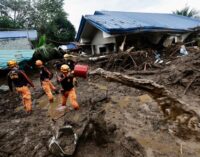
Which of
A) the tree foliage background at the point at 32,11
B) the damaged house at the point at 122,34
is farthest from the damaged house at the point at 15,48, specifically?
the tree foliage background at the point at 32,11

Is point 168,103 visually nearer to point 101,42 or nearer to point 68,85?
point 68,85

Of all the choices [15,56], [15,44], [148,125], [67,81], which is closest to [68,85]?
[67,81]

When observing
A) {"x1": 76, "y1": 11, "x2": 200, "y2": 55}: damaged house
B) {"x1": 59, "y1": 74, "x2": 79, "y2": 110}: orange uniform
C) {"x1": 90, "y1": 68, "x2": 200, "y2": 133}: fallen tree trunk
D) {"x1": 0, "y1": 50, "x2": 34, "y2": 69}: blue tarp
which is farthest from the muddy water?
{"x1": 0, "y1": 50, "x2": 34, "y2": 69}: blue tarp

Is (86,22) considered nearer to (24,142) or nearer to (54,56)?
(54,56)

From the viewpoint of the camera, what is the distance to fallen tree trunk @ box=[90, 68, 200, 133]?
5.13m

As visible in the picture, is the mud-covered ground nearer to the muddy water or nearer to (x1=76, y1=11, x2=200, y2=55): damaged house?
the muddy water

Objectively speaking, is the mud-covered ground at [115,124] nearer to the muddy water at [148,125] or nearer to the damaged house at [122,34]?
the muddy water at [148,125]

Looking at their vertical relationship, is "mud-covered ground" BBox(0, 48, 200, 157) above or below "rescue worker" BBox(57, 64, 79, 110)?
below

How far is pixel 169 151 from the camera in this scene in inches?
160

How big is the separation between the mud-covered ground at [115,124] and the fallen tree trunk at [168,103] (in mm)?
23

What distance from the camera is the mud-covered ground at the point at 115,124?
13.7 ft

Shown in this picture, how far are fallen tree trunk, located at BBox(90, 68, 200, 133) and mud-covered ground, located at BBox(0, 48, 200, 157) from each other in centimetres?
2

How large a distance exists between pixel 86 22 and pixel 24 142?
10.9 m

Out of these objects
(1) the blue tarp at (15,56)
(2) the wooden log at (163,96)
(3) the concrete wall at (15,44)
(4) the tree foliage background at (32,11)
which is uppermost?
(4) the tree foliage background at (32,11)
